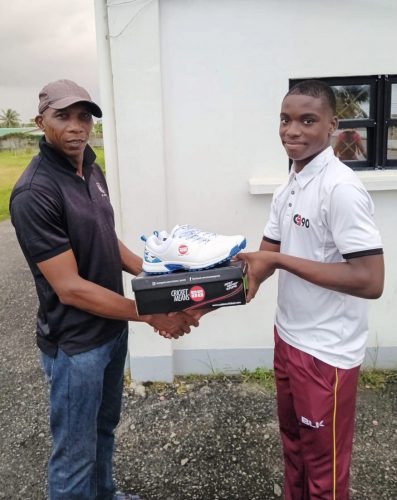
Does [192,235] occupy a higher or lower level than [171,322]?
higher

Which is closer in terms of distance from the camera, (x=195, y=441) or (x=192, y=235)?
(x=192, y=235)

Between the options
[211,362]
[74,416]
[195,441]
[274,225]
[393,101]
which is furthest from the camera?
[211,362]

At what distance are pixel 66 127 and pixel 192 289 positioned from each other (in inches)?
32.5

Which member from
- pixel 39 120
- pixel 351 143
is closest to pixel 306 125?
pixel 39 120

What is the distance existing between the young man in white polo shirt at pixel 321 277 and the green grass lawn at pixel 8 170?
38.1 feet

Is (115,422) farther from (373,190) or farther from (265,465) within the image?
(373,190)

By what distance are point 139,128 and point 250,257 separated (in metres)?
1.74

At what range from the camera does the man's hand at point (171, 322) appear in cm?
182

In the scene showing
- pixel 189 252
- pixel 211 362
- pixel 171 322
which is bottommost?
pixel 211 362

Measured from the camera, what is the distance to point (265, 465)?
8.92 ft

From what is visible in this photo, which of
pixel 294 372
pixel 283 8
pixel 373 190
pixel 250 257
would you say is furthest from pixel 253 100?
pixel 294 372

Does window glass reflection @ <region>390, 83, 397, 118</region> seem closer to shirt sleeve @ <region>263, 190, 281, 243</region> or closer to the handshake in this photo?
shirt sleeve @ <region>263, 190, 281, 243</region>

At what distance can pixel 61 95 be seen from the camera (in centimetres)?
176

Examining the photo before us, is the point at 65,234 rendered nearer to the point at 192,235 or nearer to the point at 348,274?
the point at 192,235
